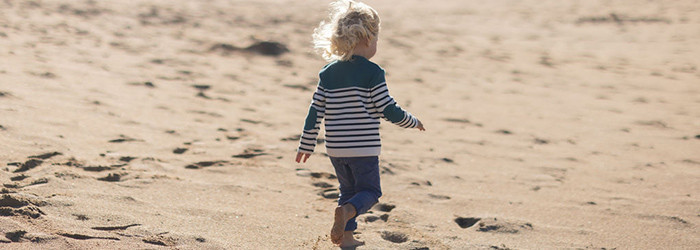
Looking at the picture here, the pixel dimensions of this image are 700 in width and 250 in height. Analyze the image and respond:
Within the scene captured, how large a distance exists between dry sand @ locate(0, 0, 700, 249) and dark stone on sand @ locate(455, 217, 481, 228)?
2cm

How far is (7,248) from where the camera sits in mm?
3045

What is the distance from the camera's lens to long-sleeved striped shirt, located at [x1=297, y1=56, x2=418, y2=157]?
331 cm

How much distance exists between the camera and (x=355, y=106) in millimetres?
3340

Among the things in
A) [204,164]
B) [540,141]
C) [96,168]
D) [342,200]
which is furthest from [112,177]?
[540,141]

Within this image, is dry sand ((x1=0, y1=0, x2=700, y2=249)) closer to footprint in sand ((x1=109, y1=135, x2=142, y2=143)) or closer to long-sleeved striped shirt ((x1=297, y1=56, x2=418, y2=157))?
footprint in sand ((x1=109, y1=135, x2=142, y2=143))

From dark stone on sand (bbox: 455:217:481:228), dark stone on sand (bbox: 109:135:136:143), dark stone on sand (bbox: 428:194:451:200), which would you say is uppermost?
dark stone on sand (bbox: 109:135:136:143)

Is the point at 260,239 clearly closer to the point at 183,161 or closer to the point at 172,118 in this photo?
Answer: the point at 183,161

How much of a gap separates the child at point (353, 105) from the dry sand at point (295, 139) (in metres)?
0.38

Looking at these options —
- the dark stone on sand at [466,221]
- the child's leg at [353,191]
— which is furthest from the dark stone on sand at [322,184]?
the child's leg at [353,191]

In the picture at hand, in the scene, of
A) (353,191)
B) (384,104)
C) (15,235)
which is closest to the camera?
(15,235)

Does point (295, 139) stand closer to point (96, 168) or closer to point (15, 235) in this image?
point (96, 168)

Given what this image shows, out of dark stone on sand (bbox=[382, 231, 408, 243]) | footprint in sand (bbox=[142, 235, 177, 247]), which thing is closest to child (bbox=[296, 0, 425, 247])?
dark stone on sand (bbox=[382, 231, 408, 243])

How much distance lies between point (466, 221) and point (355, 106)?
118 centimetres

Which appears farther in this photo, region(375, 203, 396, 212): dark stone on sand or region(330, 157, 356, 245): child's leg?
region(375, 203, 396, 212): dark stone on sand
